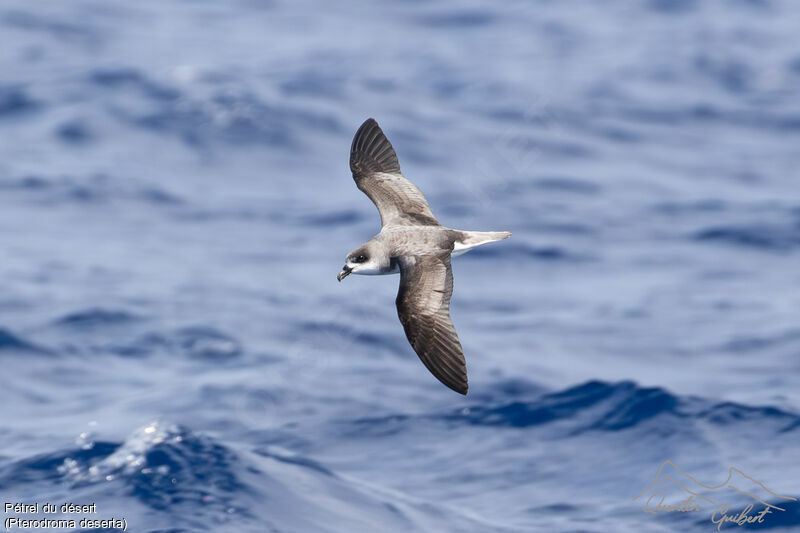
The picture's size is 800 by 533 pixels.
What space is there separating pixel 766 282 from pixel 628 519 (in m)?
8.54

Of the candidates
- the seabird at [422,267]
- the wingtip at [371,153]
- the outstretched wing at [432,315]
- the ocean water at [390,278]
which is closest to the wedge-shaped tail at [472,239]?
the seabird at [422,267]

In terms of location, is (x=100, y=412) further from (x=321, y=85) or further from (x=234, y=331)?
(x=321, y=85)

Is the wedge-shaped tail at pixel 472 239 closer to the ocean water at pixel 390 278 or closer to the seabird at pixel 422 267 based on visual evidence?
the seabird at pixel 422 267

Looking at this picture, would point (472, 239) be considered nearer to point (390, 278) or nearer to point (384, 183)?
point (384, 183)

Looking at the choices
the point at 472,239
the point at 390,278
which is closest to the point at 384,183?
the point at 472,239

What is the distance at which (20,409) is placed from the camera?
15.3 m

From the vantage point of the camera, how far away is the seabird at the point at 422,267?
8.86 m

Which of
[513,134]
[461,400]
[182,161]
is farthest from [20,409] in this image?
[513,134]

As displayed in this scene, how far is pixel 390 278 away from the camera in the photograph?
69.5 feet

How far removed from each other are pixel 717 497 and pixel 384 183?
558cm

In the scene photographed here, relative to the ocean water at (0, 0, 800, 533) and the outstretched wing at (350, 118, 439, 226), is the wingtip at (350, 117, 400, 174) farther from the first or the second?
the ocean water at (0, 0, 800, 533)

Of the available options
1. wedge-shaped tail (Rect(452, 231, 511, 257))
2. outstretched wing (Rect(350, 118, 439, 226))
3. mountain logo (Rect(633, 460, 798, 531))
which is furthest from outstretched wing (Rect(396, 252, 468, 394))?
mountain logo (Rect(633, 460, 798, 531))

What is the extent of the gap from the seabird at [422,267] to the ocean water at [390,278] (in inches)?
162

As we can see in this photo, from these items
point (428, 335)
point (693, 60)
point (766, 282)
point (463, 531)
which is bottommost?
point (463, 531)
